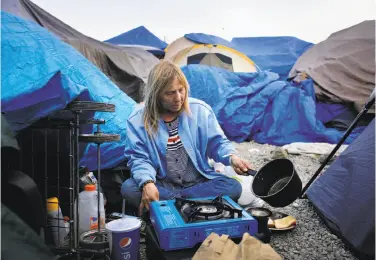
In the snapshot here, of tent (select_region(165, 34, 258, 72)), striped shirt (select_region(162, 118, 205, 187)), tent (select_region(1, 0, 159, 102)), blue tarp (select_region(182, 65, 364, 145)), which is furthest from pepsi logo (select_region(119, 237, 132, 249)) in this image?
tent (select_region(165, 34, 258, 72))

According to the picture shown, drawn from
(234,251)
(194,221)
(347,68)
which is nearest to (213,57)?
(347,68)

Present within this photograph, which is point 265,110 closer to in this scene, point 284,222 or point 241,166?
point 284,222

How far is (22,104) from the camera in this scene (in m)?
1.37

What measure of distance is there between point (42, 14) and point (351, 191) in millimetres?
5410

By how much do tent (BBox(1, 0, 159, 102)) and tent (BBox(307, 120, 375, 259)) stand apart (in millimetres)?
3870

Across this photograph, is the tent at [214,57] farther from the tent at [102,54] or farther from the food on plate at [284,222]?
the food on plate at [284,222]

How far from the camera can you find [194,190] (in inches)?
76.4

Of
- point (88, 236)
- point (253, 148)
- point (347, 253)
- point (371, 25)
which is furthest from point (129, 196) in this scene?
point (371, 25)

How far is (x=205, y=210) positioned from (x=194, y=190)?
1.58 feet

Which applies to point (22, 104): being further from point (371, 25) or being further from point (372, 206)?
point (371, 25)

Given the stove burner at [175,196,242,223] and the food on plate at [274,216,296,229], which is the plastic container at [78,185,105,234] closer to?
the stove burner at [175,196,242,223]

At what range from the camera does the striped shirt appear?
6.61 ft

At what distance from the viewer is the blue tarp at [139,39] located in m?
9.40

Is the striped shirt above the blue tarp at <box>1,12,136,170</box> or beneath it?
beneath
